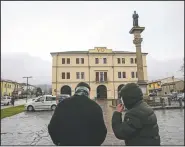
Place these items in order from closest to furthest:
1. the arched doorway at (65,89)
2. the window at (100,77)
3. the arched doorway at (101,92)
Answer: the arched doorway at (65,89) < the window at (100,77) < the arched doorway at (101,92)

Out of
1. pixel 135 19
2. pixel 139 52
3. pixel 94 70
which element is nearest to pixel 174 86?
pixel 94 70

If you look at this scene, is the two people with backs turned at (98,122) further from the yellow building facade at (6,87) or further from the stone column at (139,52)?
the yellow building facade at (6,87)

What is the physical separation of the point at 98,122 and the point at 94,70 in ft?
174

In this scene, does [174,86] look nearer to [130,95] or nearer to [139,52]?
[139,52]

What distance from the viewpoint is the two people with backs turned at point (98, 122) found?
2.52 metres

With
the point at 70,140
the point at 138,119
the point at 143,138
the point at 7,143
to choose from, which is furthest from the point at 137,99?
the point at 7,143

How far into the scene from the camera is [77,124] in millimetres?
2693

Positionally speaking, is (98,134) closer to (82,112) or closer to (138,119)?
(82,112)

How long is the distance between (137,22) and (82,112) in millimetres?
23131

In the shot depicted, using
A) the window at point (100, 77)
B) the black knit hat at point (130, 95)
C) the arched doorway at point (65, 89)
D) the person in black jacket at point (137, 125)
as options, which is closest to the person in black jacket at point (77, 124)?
the person in black jacket at point (137, 125)

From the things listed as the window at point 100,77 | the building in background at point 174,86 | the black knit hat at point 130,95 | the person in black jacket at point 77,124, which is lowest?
the person in black jacket at point 77,124

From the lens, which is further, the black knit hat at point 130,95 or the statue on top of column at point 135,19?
the statue on top of column at point 135,19

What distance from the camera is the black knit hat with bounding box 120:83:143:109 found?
2652 millimetres

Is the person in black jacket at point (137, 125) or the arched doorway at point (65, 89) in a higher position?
the arched doorway at point (65, 89)
